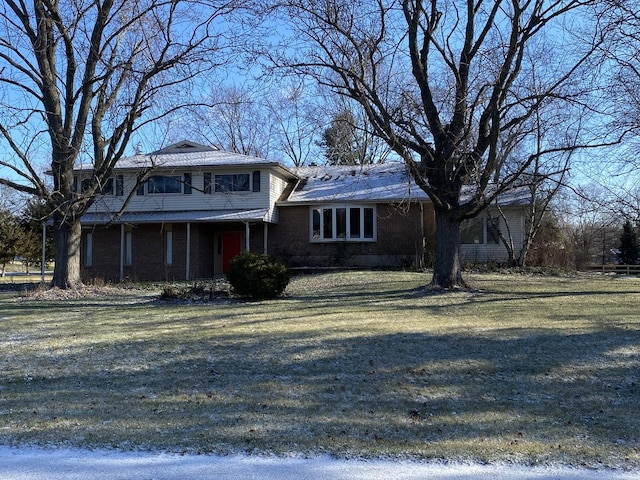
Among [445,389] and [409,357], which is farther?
[409,357]

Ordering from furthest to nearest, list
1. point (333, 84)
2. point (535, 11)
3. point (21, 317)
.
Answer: point (333, 84) → point (535, 11) → point (21, 317)

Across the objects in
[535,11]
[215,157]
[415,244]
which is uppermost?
[535,11]

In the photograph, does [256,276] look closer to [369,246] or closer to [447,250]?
[447,250]

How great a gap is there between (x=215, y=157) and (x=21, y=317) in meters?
15.0

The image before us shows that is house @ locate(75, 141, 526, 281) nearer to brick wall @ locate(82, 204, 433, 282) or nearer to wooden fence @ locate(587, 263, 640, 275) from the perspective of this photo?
brick wall @ locate(82, 204, 433, 282)

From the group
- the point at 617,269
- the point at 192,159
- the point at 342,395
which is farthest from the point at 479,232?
the point at 342,395

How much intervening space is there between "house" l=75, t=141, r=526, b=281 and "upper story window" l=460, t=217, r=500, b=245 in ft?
0.14

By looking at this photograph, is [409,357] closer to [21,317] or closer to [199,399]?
[199,399]

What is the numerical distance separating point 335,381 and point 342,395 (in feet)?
1.80

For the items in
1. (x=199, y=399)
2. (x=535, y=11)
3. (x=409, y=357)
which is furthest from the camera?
(x=535, y=11)

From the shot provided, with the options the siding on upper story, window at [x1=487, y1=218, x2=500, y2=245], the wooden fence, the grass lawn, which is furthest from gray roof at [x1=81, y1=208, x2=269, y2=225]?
the wooden fence

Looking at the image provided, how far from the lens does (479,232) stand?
25.2 m

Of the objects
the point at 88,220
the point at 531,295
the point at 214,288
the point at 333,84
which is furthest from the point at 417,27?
the point at 88,220

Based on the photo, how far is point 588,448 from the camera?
4891 mm
